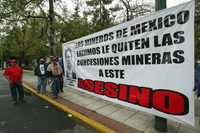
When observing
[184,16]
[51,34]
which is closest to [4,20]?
[51,34]

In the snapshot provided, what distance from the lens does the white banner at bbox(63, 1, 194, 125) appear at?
4672mm

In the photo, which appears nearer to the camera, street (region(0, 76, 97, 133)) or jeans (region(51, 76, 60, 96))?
street (region(0, 76, 97, 133))

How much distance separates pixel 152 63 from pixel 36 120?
3.65 m

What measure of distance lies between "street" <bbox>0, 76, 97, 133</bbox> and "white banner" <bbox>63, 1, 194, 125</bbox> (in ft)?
4.41

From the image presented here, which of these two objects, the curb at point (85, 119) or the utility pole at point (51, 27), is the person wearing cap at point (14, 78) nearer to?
the curb at point (85, 119)

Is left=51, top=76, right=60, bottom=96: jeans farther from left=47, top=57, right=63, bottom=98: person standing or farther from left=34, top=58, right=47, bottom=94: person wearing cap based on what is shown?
left=34, top=58, right=47, bottom=94: person wearing cap

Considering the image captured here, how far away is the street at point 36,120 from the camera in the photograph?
623cm

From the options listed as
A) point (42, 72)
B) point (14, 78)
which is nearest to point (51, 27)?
point (42, 72)

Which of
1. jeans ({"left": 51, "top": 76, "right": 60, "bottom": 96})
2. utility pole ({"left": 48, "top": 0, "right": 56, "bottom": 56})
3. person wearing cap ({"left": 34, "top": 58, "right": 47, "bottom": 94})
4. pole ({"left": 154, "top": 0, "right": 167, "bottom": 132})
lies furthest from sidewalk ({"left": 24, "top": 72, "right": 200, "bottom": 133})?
utility pole ({"left": 48, "top": 0, "right": 56, "bottom": 56})

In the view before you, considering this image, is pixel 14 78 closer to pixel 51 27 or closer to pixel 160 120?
pixel 51 27

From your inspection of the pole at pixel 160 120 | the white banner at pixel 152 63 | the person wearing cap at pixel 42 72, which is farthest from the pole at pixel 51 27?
the pole at pixel 160 120

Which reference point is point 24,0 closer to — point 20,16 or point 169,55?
point 20,16

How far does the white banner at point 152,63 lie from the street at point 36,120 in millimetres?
1344

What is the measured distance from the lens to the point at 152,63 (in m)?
5.39
